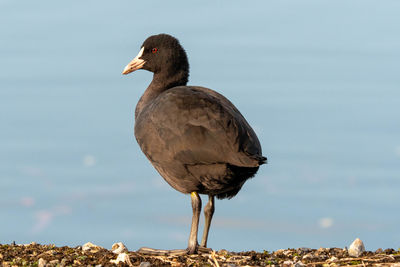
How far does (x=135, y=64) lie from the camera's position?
11.7 m

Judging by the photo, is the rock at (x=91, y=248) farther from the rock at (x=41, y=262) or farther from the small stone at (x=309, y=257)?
the small stone at (x=309, y=257)

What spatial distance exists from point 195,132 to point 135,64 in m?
3.06

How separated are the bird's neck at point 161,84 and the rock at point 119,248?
223 cm

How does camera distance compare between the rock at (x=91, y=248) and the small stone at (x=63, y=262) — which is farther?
the rock at (x=91, y=248)

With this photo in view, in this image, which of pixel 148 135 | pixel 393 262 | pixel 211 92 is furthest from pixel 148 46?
pixel 393 262

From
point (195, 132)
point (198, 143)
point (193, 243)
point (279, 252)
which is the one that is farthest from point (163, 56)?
point (279, 252)

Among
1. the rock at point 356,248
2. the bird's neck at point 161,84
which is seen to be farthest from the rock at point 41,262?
the rock at point 356,248

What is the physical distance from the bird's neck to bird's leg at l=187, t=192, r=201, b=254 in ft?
6.74

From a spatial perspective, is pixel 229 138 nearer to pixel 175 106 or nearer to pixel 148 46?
pixel 175 106

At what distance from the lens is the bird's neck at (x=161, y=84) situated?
11.0 meters

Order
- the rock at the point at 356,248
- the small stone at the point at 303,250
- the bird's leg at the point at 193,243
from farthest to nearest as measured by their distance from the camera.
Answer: the small stone at the point at 303,250, the bird's leg at the point at 193,243, the rock at the point at 356,248

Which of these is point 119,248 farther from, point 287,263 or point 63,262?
point 287,263

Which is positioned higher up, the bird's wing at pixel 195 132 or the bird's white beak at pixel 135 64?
the bird's white beak at pixel 135 64

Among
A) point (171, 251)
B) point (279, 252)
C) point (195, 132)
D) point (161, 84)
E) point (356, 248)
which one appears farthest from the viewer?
point (161, 84)
